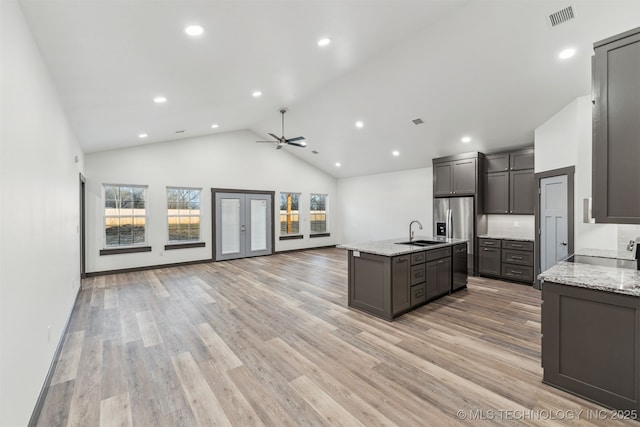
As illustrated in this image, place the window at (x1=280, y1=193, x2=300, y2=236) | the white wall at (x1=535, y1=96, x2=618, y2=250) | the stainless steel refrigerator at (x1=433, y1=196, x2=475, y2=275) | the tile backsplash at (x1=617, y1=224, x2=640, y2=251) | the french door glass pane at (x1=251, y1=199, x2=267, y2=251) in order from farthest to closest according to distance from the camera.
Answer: the window at (x1=280, y1=193, x2=300, y2=236), the french door glass pane at (x1=251, y1=199, x2=267, y2=251), the stainless steel refrigerator at (x1=433, y1=196, x2=475, y2=275), the white wall at (x1=535, y1=96, x2=618, y2=250), the tile backsplash at (x1=617, y1=224, x2=640, y2=251)

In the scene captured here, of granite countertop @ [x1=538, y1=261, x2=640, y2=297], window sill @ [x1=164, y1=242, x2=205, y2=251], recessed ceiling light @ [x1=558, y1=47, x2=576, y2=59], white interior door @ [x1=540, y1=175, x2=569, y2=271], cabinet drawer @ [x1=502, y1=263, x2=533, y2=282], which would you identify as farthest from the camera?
window sill @ [x1=164, y1=242, x2=205, y2=251]

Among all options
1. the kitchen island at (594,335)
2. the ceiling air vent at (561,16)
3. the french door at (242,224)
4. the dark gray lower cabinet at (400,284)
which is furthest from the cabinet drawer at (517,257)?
the french door at (242,224)

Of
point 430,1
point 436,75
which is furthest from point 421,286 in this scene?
point 430,1

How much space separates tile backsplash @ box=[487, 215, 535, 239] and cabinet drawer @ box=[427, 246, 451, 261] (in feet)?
8.08

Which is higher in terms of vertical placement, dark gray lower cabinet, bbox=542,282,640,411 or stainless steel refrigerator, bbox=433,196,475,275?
stainless steel refrigerator, bbox=433,196,475,275

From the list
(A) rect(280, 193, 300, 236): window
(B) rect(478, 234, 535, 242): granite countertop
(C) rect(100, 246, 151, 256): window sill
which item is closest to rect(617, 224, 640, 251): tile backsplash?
(B) rect(478, 234, 535, 242): granite countertop

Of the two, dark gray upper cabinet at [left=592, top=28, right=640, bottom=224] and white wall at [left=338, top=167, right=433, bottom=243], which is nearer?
dark gray upper cabinet at [left=592, top=28, right=640, bottom=224]

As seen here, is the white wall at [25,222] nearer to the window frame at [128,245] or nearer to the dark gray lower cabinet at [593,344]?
the dark gray lower cabinet at [593,344]

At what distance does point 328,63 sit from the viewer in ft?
13.3

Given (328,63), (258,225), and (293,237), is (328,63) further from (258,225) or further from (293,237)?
(293,237)

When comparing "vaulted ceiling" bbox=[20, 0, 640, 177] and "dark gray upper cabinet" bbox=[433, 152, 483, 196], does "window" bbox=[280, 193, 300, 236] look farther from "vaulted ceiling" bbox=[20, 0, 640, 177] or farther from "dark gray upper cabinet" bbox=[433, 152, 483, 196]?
"dark gray upper cabinet" bbox=[433, 152, 483, 196]

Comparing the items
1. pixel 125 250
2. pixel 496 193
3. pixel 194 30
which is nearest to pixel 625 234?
pixel 496 193

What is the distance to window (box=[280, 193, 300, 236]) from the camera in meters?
9.52

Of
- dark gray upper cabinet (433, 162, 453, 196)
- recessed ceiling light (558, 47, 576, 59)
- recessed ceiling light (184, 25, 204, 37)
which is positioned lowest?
dark gray upper cabinet (433, 162, 453, 196)
